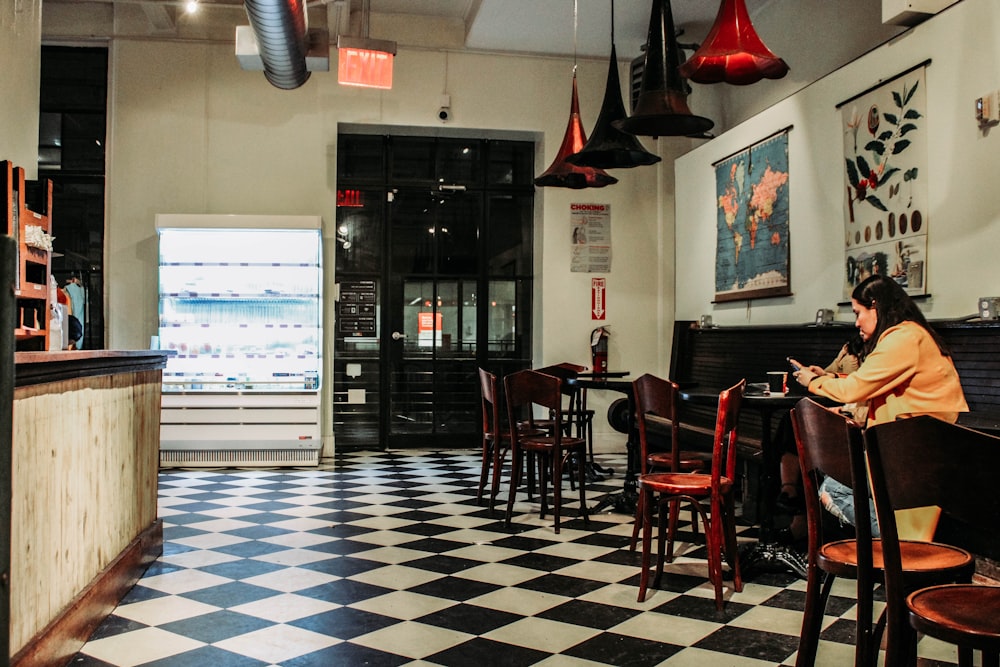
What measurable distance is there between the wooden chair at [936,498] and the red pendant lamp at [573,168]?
3.64 m

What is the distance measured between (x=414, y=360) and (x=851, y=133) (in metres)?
4.87

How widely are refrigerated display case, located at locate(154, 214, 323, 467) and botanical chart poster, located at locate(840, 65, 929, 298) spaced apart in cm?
447

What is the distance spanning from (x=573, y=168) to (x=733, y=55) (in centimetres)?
175

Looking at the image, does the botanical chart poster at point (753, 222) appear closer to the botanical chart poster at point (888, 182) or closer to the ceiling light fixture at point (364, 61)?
the botanical chart poster at point (888, 182)

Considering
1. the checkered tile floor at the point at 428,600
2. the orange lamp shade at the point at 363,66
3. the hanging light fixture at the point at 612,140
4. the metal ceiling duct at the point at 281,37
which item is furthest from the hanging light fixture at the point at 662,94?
the orange lamp shade at the point at 363,66

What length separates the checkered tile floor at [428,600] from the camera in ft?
9.15

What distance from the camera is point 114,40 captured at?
770 cm

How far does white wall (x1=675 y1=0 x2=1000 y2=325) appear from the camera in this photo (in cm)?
411

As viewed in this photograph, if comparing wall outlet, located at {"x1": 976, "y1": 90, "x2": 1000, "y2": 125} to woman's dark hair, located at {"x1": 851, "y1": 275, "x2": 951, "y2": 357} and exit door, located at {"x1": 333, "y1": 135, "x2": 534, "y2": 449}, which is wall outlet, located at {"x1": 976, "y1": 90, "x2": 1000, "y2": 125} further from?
exit door, located at {"x1": 333, "y1": 135, "x2": 534, "y2": 449}

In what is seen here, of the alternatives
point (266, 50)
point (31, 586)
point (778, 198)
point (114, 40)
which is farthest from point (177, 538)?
point (114, 40)

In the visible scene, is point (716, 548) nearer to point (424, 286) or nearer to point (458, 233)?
point (424, 286)

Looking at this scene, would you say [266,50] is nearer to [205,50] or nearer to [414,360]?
[205,50]

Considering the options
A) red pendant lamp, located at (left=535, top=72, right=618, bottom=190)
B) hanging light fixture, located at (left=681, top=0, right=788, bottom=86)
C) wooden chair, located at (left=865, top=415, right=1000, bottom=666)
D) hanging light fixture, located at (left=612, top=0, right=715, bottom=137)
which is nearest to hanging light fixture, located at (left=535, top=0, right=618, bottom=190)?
red pendant lamp, located at (left=535, top=72, right=618, bottom=190)

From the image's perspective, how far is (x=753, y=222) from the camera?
A: 645 cm
